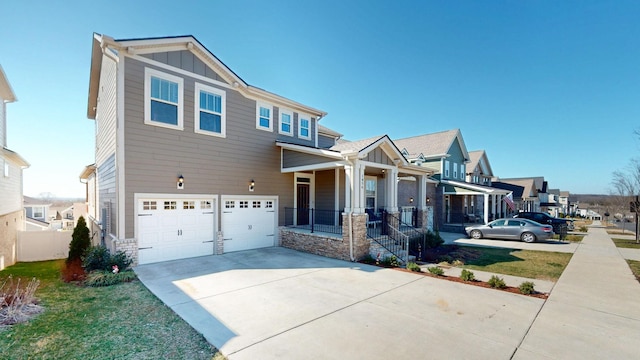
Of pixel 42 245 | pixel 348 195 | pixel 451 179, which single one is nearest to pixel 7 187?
pixel 42 245

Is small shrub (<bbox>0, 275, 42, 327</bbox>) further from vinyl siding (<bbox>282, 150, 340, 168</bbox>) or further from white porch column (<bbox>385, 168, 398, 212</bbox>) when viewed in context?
white porch column (<bbox>385, 168, 398, 212</bbox>)

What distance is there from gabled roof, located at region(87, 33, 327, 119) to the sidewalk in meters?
11.1

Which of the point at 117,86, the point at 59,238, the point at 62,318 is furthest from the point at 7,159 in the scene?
the point at 62,318

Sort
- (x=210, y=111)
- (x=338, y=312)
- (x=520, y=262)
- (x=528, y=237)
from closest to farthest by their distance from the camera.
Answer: (x=338, y=312) < (x=520, y=262) < (x=210, y=111) < (x=528, y=237)

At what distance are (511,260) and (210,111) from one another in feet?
42.1

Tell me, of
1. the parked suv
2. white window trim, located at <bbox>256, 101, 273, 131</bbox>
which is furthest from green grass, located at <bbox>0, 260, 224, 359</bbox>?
the parked suv

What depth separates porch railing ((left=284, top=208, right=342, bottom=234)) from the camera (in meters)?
12.6

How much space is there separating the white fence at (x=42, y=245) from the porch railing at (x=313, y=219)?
10.8m

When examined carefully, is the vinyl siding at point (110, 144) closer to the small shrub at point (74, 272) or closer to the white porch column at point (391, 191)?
the small shrub at point (74, 272)

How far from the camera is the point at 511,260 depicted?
10.7 meters

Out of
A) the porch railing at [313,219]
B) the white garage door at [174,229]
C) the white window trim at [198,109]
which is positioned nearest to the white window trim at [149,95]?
the white window trim at [198,109]

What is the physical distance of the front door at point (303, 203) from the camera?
44.7ft

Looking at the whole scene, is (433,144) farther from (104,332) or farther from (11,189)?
(11,189)

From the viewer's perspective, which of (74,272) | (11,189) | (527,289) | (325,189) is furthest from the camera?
(11,189)
